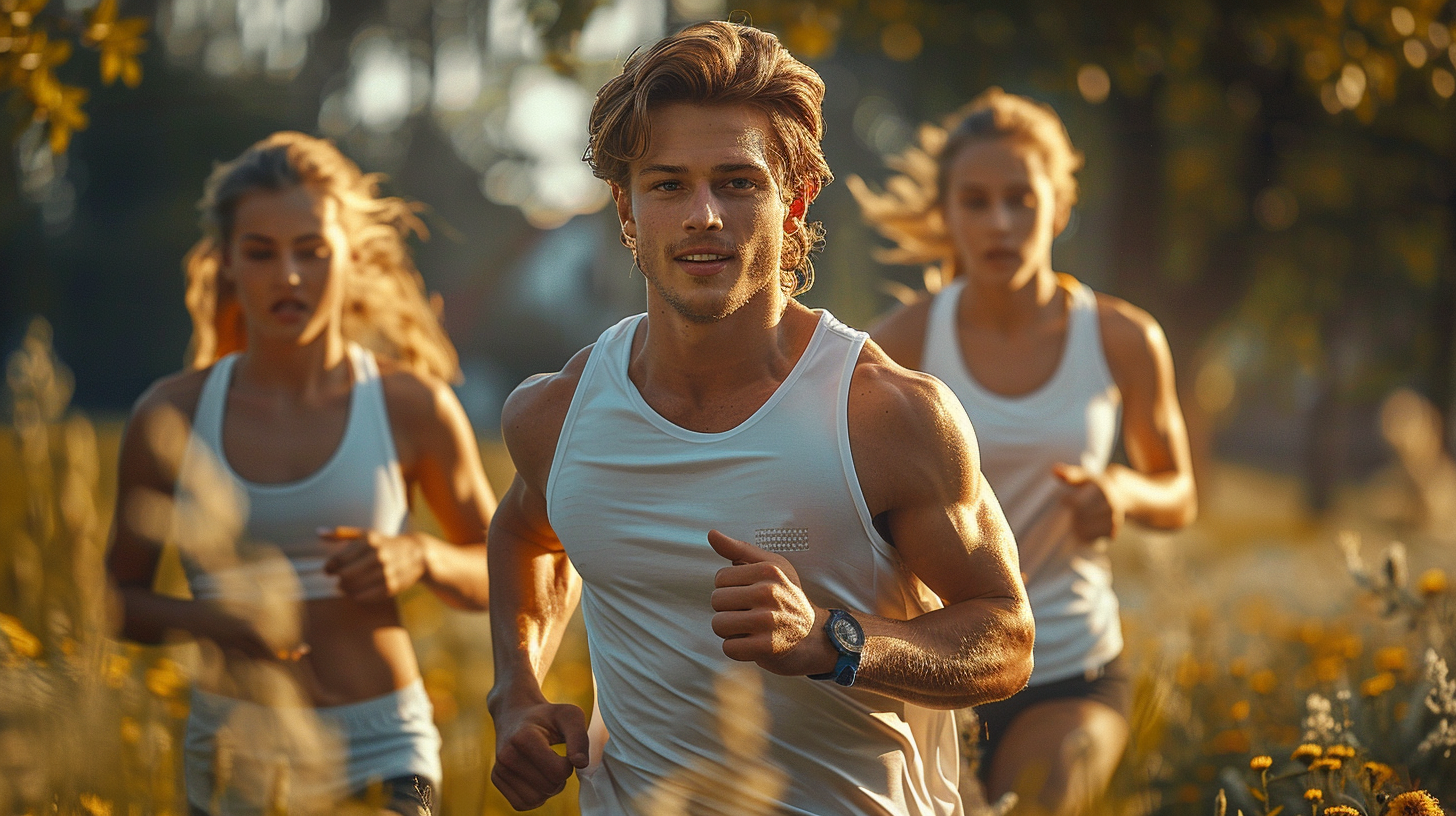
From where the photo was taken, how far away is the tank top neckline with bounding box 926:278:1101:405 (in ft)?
12.8

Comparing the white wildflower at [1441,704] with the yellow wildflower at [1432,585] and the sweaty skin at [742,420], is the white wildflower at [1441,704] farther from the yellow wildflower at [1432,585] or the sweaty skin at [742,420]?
the sweaty skin at [742,420]

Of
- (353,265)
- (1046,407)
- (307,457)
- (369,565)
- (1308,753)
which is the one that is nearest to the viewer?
(1308,753)

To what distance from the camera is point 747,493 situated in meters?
2.26

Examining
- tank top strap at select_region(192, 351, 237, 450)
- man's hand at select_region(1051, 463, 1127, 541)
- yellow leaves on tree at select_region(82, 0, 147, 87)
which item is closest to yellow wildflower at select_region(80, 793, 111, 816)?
tank top strap at select_region(192, 351, 237, 450)

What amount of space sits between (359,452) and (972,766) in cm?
165

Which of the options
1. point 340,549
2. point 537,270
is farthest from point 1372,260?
point 537,270

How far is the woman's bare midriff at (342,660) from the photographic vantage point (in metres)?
3.18

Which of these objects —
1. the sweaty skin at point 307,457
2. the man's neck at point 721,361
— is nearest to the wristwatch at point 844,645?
the man's neck at point 721,361

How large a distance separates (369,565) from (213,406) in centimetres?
66

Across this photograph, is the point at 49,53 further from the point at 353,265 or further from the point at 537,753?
the point at 537,753

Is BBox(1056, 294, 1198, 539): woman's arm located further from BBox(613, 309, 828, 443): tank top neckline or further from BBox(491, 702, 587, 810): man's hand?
BBox(491, 702, 587, 810): man's hand

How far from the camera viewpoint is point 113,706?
188cm

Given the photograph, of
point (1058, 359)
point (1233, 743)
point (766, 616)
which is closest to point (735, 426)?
point (766, 616)

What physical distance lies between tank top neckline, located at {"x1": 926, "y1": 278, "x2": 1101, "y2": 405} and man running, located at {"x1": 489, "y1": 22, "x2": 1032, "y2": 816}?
1563 mm
